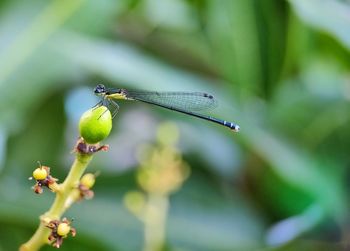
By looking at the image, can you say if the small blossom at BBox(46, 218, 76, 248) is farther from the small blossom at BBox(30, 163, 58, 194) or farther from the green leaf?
the green leaf

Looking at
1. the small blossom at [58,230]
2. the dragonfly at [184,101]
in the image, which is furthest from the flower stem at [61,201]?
the dragonfly at [184,101]

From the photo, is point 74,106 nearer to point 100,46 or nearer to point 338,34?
point 100,46

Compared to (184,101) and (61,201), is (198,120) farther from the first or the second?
(61,201)

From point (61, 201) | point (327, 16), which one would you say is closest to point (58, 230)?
point (61, 201)

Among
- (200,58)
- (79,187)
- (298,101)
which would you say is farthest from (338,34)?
(79,187)

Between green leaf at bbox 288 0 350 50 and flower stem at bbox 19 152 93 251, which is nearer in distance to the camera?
flower stem at bbox 19 152 93 251

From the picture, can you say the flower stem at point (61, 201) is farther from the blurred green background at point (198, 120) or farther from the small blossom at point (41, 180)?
the blurred green background at point (198, 120)

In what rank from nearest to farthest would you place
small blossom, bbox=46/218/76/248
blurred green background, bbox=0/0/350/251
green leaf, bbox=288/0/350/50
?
1. small blossom, bbox=46/218/76/248
2. green leaf, bbox=288/0/350/50
3. blurred green background, bbox=0/0/350/251

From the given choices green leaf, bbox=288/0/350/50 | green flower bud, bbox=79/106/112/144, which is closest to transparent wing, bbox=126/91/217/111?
green leaf, bbox=288/0/350/50

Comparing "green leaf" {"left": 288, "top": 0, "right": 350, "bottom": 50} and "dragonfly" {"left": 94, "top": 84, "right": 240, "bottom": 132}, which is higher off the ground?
"green leaf" {"left": 288, "top": 0, "right": 350, "bottom": 50}
